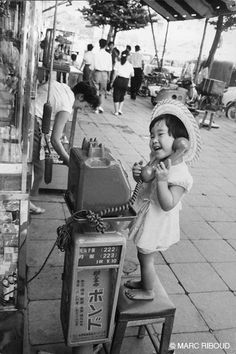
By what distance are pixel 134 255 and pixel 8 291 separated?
5.10 ft

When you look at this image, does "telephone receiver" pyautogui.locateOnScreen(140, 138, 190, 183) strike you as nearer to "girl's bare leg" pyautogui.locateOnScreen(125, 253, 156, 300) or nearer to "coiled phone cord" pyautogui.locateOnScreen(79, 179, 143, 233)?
"coiled phone cord" pyautogui.locateOnScreen(79, 179, 143, 233)

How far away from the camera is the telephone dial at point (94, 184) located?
5.71 ft

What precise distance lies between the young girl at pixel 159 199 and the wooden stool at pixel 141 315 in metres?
0.05

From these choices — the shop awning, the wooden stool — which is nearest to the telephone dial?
the wooden stool

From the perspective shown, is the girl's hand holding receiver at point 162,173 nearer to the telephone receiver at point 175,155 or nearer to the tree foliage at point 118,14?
the telephone receiver at point 175,155

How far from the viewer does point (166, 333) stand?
2254 millimetres

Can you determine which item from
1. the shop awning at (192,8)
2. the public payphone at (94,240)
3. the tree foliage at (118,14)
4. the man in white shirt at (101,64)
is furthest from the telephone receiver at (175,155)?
the tree foliage at (118,14)

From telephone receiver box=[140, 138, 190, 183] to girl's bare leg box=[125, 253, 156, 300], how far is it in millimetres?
499

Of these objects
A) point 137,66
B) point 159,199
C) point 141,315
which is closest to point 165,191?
point 159,199

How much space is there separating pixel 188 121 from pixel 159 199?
49 centimetres

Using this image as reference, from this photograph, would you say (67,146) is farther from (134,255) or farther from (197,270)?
(197,270)

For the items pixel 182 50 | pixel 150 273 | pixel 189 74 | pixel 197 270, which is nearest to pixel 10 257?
pixel 150 273

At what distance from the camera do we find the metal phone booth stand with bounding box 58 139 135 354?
1.76 meters

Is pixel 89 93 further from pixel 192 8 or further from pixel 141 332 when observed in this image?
pixel 192 8
